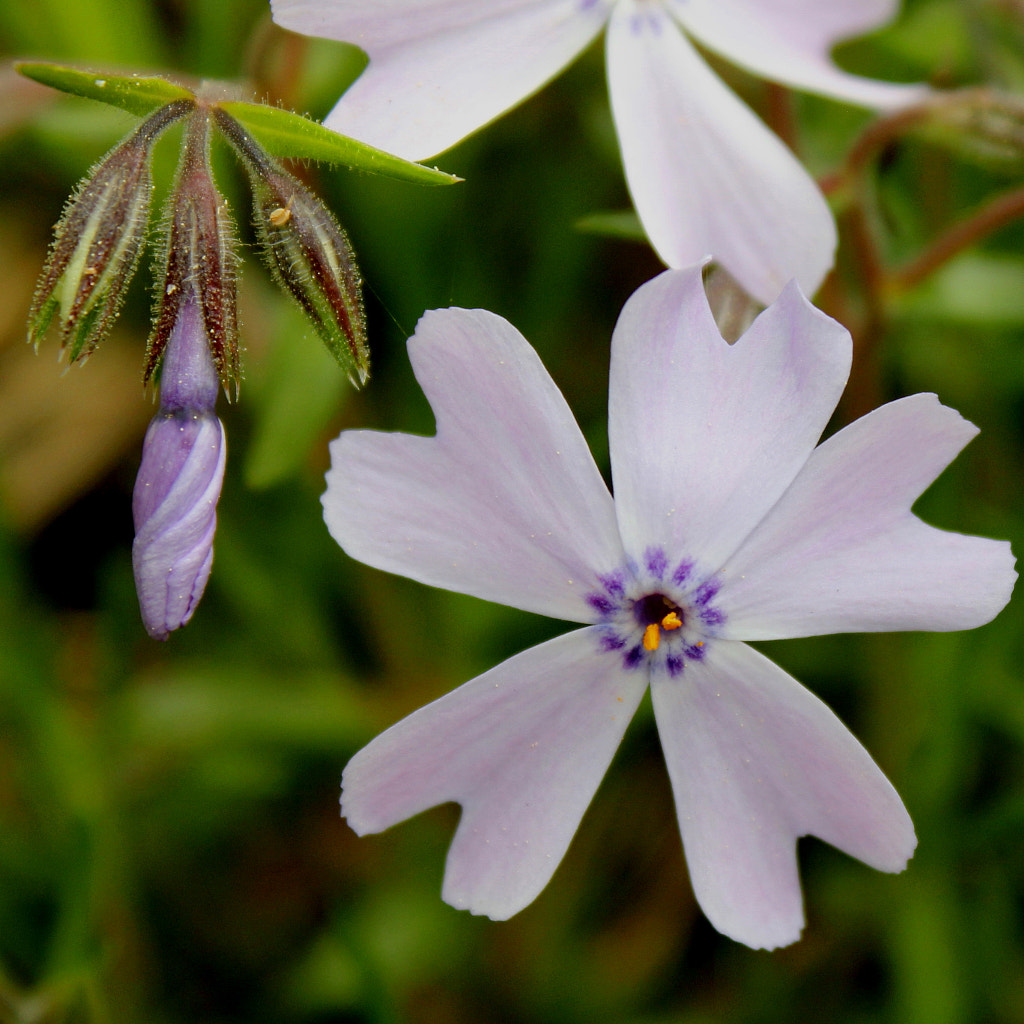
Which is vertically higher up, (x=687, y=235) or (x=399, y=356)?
(x=399, y=356)

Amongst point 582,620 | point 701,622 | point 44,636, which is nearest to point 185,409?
point 582,620

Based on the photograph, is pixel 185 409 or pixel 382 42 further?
pixel 382 42

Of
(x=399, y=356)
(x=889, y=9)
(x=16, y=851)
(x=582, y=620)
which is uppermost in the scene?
(x=889, y=9)

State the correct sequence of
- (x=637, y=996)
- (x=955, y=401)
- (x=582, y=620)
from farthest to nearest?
(x=955, y=401), (x=637, y=996), (x=582, y=620)

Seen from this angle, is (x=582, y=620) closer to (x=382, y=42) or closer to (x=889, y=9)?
(x=382, y=42)

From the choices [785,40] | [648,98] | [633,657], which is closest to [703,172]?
[648,98]

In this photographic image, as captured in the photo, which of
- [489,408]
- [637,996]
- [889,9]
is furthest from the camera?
[637,996]

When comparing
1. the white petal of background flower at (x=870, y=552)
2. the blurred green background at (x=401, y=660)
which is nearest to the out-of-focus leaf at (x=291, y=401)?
the blurred green background at (x=401, y=660)
